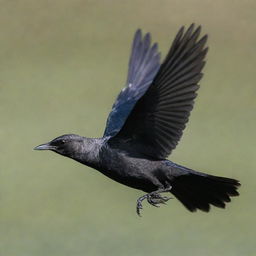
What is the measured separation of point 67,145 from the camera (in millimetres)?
9664

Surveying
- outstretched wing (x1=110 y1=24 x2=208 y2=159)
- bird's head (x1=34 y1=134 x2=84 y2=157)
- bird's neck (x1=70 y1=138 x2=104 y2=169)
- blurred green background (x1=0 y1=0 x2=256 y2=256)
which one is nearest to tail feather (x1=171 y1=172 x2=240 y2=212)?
outstretched wing (x1=110 y1=24 x2=208 y2=159)

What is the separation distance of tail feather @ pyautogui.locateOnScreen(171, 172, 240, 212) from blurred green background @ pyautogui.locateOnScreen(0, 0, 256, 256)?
1.66m

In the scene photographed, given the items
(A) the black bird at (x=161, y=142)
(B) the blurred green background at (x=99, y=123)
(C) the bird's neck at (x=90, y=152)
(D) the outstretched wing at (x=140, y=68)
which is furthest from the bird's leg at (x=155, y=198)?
(B) the blurred green background at (x=99, y=123)

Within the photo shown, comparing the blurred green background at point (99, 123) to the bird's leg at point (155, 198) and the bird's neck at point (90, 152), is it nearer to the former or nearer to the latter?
the bird's neck at point (90, 152)

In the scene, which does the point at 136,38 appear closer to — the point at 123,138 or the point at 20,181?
the point at 123,138

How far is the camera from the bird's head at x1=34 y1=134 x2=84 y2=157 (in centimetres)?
956

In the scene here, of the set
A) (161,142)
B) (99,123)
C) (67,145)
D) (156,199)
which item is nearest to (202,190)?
(161,142)

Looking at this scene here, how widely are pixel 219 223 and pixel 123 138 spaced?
3.30 m

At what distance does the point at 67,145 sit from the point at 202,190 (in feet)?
3.50

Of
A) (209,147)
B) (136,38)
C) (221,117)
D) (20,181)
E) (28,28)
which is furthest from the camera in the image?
(28,28)

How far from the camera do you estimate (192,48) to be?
888 cm

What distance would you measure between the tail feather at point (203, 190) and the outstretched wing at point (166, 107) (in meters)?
0.31

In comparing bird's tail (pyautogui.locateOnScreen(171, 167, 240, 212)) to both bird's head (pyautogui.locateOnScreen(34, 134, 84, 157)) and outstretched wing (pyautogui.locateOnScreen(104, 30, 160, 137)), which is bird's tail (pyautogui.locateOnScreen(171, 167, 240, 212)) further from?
outstretched wing (pyautogui.locateOnScreen(104, 30, 160, 137))

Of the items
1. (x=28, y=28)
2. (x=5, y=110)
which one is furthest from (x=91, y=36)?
(x=5, y=110)
